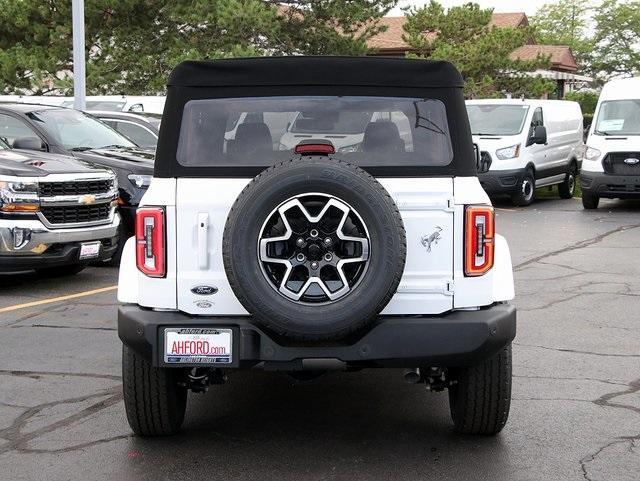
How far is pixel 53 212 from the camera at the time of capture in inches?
398

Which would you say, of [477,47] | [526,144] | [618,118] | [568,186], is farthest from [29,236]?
[477,47]

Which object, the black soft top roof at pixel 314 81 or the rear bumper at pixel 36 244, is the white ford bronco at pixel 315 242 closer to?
the black soft top roof at pixel 314 81

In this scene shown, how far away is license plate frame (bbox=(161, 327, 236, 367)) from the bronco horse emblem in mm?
971

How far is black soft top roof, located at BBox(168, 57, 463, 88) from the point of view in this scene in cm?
514

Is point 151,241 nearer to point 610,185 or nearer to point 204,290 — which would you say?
point 204,290

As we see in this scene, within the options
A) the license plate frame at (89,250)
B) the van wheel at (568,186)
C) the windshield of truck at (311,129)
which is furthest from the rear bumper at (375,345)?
the van wheel at (568,186)

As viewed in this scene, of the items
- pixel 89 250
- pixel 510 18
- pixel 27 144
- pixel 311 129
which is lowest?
pixel 89 250

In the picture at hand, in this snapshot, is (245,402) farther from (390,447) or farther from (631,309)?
(631,309)

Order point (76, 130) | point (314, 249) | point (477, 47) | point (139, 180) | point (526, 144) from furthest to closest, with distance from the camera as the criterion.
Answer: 1. point (477, 47)
2. point (526, 144)
3. point (76, 130)
4. point (139, 180)
5. point (314, 249)

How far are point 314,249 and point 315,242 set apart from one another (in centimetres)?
3

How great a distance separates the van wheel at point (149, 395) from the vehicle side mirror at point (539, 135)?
14586 millimetres

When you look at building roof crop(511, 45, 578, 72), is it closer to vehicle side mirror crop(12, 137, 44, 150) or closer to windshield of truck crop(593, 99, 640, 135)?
windshield of truck crop(593, 99, 640, 135)

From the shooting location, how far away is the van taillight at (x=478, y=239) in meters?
4.96

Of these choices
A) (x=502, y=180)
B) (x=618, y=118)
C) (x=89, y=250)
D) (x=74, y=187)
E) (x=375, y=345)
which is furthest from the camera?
(x=502, y=180)
